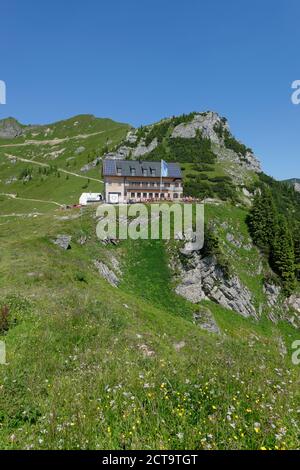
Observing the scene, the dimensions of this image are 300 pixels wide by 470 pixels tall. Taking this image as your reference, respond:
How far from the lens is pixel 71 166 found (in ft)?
571

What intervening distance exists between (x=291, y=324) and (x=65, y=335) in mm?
46761

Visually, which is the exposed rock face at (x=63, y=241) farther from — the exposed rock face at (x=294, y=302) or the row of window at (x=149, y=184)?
the row of window at (x=149, y=184)

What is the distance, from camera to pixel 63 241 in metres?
38.4

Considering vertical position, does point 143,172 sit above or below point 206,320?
above

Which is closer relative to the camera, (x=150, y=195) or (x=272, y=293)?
(x=272, y=293)

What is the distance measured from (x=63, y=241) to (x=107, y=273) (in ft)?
Answer: 23.4

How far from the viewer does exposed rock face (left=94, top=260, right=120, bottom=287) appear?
118 feet

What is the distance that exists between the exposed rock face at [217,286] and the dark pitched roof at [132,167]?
38871 mm

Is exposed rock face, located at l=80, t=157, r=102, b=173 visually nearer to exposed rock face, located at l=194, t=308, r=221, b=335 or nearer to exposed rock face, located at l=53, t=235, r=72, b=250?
exposed rock face, located at l=53, t=235, r=72, b=250

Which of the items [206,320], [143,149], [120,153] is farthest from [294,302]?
[120,153]

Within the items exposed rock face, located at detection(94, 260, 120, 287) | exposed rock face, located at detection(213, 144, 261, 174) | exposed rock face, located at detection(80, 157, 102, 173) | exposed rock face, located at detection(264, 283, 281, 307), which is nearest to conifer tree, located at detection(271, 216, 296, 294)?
exposed rock face, located at detection(264, 283, 281, 307)

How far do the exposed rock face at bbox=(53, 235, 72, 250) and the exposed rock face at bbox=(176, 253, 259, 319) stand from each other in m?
16.4

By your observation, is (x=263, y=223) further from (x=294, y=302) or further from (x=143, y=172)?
(x=143, y=172)

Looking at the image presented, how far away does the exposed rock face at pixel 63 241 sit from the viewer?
3756cm
